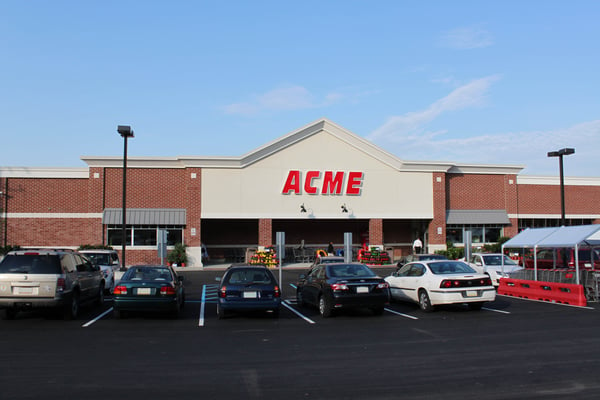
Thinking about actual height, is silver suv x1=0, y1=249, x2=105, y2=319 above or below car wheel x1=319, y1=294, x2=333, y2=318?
above

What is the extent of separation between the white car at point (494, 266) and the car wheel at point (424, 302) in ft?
18.9

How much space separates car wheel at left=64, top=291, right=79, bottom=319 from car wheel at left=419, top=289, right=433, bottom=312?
924cm

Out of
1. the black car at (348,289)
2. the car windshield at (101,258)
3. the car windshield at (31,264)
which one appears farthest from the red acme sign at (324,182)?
the car windshield at (31,264)

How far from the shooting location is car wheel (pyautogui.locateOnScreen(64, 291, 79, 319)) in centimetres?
1368

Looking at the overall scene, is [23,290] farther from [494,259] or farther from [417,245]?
[417,245]

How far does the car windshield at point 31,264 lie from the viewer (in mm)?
13134

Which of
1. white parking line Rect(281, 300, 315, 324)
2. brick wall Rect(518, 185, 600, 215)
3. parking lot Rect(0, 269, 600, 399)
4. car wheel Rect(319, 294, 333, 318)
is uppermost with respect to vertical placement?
brick wall Rect(518, 185, 600, 215)

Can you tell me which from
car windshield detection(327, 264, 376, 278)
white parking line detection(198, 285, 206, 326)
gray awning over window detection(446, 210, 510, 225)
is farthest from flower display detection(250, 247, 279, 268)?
car windshield detection(327, 264, 376, 278)

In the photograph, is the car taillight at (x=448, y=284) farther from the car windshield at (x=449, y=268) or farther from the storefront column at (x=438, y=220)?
the storefront column at (x=438, y=220)

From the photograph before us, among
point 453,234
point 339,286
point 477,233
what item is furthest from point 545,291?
point 477,233

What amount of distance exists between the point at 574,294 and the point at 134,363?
13006 millimetres

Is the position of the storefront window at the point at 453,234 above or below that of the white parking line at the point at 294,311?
above

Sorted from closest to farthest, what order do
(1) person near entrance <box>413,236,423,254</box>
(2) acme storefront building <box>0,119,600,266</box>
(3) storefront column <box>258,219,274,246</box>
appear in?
(2) acme storefront building <box>0,119,600,266</box> < (3) storefront column <box>258,219,274,246</box> < (1) person near entrance <box>413,236,423,254</box>

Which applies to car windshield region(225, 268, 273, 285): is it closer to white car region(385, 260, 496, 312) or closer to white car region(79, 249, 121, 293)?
white car region(385, 260, 496, 312)
